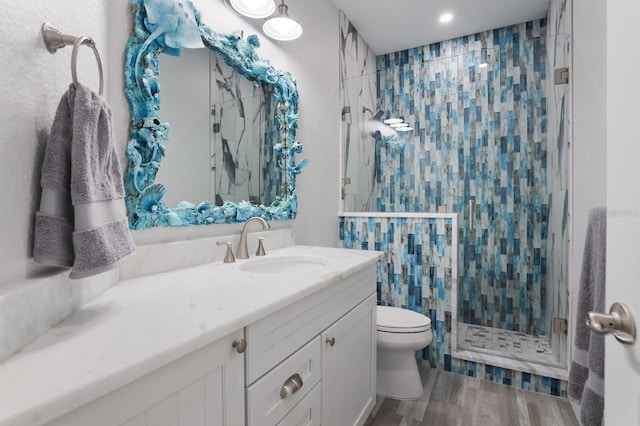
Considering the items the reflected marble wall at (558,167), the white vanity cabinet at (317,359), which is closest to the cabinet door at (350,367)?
the white vanity cabinet at (317,359)

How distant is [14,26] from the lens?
24.4 inches

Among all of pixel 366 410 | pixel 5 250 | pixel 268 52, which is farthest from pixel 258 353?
pixel 268 52

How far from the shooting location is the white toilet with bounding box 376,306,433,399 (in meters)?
1.88

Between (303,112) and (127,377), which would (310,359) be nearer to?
(127,377)

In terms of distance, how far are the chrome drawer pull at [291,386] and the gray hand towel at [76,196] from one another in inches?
22.9

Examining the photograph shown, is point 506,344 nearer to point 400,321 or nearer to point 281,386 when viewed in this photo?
point 400,321

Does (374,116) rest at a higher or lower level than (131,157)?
higher

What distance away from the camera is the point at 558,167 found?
7.49 feet

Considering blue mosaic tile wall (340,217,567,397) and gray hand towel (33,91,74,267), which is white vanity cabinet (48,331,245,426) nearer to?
gray hand towel (33,91,74,267)

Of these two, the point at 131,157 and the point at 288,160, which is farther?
the point at 288,160

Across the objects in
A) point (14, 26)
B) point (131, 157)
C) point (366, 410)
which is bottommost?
point (366, 410)

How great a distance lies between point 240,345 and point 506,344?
243 centimetres

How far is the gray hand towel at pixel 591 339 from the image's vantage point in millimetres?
941

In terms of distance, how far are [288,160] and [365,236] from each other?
36.6 inches
